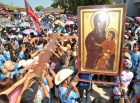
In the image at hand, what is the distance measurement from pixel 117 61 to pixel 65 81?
1019 mm

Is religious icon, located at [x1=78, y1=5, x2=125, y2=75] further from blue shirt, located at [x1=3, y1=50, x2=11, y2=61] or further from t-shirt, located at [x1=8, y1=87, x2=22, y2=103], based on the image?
blue shirt, located at [x1=3, y1=50, x2=11, y2=61]

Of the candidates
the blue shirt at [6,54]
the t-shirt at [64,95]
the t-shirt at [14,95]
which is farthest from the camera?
the blue shirt at [6,54]

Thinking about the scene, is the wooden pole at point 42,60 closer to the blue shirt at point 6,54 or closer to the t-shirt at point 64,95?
the t-shirt at point 64,95

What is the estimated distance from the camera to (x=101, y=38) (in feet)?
11.1

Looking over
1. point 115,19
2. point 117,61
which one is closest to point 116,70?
point 117,61

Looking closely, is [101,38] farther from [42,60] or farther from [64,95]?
[42,60]

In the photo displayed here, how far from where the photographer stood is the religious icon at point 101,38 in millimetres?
3223

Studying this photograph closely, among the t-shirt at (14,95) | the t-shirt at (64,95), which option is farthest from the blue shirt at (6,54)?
the t-shirt at (14,95)

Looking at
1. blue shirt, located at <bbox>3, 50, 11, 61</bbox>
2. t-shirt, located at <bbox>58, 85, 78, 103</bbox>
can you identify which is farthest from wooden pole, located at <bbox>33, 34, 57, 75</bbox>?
blue shirt, located at <bbox>3, 50, 11, 61</bbox>

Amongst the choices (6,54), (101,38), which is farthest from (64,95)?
(6,54)

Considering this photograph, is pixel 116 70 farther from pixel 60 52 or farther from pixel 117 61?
pixel 60 52

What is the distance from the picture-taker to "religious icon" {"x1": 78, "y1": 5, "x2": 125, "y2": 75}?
10.6 feet

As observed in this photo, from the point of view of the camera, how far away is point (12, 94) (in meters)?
2.61

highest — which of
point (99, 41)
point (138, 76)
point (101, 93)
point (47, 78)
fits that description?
point (99, 41)
